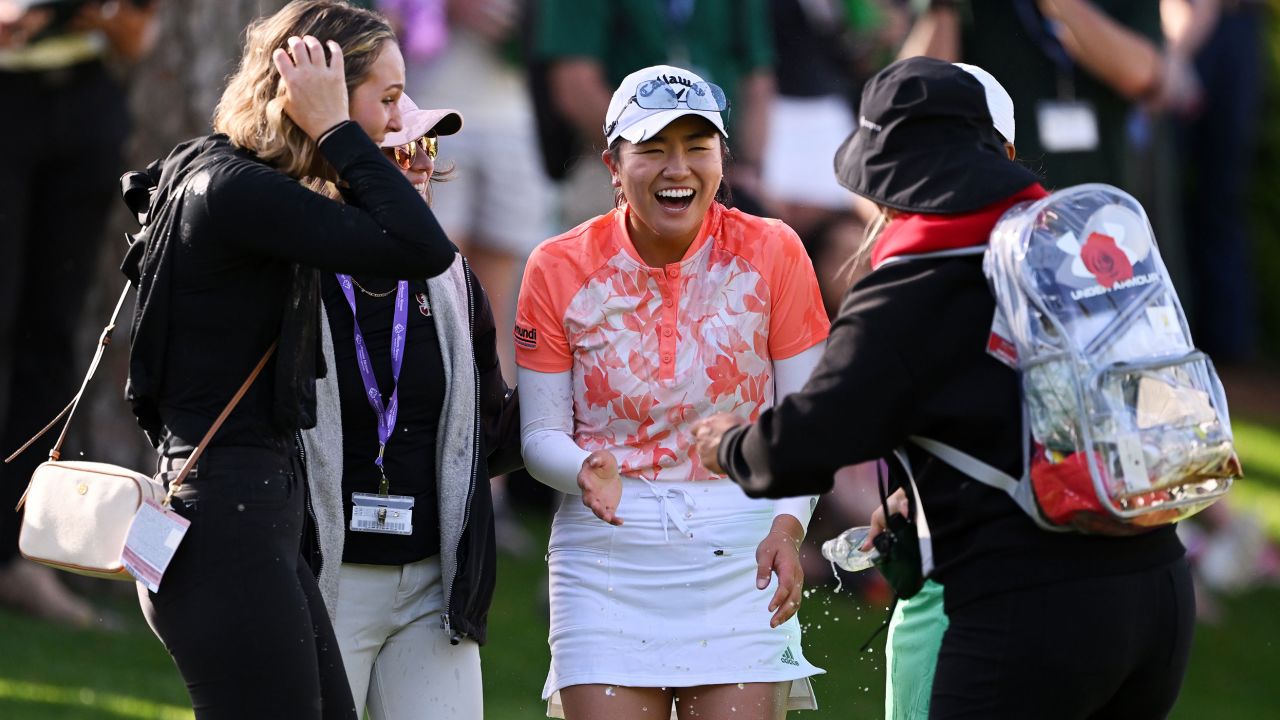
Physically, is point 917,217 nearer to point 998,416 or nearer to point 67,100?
point 998,416

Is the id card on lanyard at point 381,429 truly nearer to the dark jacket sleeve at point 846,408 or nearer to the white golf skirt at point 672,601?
the white golf skirt at point 672,601

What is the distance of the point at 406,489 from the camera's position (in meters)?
4.01

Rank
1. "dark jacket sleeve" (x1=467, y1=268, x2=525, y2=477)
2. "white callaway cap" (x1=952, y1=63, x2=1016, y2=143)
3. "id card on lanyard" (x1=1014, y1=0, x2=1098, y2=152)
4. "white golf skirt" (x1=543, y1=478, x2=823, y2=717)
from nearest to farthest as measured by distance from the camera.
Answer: "white callaway cap" (x1=952, y1=63, x2=1016, y2=143) < "white golf skirt" (x1=543, y1=478, x2=823, y2=717) < "dark jacket sleeve" (x1=467, y1=268, x2=525, y2=477) < "id card on lanyard" (x1=1014, y1=0, x2=1098, y2=152)

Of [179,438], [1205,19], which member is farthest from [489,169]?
[179,438]

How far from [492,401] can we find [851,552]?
3.35 feet

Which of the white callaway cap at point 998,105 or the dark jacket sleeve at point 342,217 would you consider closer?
the dark jacket sleeve at point 342,217

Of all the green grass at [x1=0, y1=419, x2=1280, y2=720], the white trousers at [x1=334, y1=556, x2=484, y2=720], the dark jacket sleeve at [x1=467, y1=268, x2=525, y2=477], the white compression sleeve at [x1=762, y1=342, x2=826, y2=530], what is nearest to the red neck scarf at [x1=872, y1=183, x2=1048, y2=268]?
the white compression sleeve at [x1=762, y1=342, x2=826, y2=530]

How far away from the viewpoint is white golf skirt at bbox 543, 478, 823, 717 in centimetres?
399

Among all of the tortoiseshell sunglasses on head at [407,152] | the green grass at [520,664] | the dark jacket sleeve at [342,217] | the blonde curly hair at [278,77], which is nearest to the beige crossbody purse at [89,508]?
the dark jacket sleeve at [342,217]

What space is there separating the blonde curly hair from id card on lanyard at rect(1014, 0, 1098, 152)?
167 inches

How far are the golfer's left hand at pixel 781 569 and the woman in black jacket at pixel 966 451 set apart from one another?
594mm

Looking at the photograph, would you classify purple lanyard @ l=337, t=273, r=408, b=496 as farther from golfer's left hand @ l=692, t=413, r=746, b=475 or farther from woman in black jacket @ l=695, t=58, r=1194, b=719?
woman in black jacket @ l=695, t=58, r=1194, b=719

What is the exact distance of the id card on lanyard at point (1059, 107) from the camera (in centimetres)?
730

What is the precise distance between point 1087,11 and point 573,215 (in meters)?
2.50
